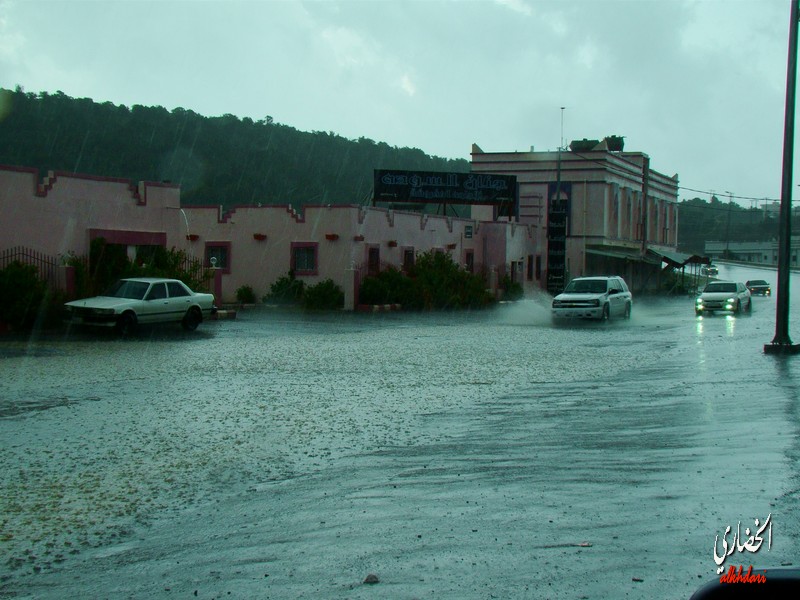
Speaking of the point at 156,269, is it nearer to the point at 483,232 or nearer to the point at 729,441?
the point at 729,441

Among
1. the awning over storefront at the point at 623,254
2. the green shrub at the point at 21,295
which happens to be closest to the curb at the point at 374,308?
the green shrub at the point at 21,295

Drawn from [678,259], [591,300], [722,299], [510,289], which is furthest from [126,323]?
[678,259]

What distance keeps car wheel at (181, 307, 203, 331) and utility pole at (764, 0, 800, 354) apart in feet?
52.5

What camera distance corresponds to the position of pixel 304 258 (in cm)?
4484

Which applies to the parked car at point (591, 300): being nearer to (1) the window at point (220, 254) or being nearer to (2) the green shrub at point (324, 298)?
(2) the green shrub at point (324, 298)

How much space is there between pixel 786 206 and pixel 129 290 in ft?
56.7

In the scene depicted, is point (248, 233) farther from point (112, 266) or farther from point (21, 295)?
point (21, 295)

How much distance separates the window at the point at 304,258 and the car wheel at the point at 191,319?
16.0 m

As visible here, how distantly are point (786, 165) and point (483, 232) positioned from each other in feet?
116

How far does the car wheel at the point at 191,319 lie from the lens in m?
28.2

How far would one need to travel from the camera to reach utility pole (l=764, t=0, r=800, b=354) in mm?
21047

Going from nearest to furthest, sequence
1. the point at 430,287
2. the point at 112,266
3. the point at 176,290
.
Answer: the point at 176,290
the point at 112,266
the point at 430,287

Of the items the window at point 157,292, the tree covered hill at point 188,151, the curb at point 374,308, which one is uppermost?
the tree covered hill at point 188,151

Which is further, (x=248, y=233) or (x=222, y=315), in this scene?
(x=248, y=233)
